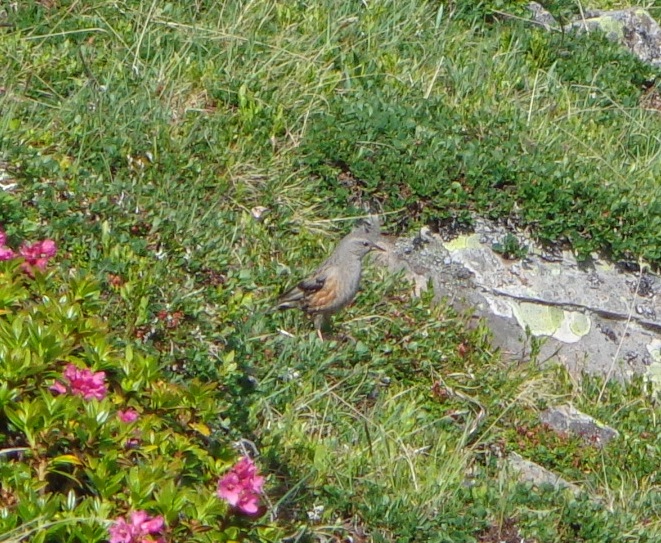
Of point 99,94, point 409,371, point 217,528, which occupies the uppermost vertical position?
point 217,528

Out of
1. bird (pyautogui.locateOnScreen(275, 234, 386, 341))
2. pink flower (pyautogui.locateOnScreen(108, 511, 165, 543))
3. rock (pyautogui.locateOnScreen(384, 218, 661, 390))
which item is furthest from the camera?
rock (pyautogui.locateOnScreen(384, 218, 661, 390))

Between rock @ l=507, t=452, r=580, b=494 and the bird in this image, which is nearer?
rock @ l=507, t=452, r=580, b=494

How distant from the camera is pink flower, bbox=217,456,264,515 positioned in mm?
4086

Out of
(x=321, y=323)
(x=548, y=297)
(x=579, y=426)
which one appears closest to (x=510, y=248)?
(x=548, y=297)

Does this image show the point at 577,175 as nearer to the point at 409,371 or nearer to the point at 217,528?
the point at 409,371

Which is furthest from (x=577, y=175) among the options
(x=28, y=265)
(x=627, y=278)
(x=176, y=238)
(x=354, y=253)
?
(x=28, y=265)

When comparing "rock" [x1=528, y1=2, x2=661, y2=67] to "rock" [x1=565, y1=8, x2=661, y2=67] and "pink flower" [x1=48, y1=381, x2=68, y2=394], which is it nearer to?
"rock" [x1=565, y1=8, x2=661, y2=67]

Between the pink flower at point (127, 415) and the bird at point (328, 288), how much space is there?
2611mm

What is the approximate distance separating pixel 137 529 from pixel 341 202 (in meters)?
4.45

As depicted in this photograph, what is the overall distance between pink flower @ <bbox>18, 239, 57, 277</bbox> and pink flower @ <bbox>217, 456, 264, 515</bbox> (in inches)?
51.2

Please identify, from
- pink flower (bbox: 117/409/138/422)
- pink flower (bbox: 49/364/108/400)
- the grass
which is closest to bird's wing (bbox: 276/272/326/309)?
the grass

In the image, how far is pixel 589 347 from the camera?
778 cm

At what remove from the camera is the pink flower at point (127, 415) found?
420 centimetres

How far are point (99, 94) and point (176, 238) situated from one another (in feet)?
5.12
